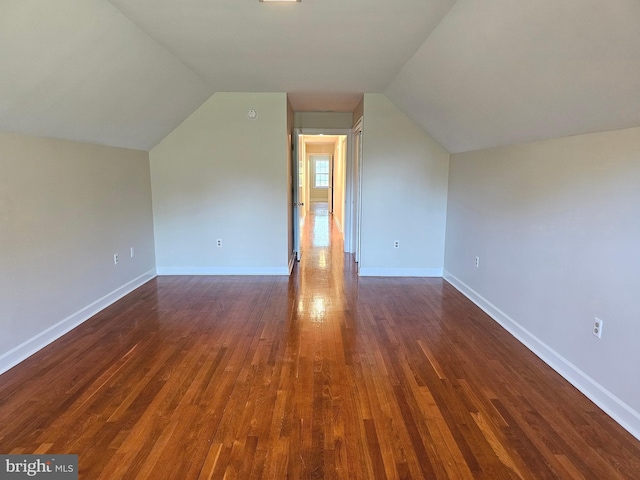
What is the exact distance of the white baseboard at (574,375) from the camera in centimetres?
Result: 203

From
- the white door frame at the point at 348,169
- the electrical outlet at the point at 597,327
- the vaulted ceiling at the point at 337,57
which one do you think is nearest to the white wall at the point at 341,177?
the white door frame at the point at 348,169

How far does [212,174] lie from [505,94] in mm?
3472

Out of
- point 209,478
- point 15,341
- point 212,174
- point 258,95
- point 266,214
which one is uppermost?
point 258,95

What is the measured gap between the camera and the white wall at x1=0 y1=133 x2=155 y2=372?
2637mm

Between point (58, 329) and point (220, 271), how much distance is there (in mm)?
2162

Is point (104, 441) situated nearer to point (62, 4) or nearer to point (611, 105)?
point (62, 4)

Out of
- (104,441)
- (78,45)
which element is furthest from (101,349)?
(78,45)

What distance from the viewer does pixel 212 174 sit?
193 inches

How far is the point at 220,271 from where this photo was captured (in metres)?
5.10

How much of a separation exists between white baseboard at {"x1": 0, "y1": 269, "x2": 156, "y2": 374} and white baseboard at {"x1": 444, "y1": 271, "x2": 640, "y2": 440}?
3714mm

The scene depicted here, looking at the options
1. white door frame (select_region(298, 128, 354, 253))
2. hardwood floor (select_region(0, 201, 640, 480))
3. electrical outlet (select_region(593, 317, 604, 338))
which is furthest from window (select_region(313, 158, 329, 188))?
electrical outlet (select_region(593, 317, 604, 338))

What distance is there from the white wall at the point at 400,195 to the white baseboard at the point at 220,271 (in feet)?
3.88

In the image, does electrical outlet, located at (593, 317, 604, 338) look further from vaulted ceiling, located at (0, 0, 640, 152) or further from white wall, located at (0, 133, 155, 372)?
white wall, located at (0, 133, 155, 372)

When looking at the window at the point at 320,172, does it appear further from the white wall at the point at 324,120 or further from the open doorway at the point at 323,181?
the white wall at the point at 324,120
